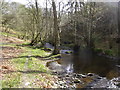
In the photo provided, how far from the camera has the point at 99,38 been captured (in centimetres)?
3197

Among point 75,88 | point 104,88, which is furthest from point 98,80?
point 75,88

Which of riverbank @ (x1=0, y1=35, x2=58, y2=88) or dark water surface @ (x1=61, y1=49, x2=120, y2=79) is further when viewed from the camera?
dark water surface @ (x1=61, y1=49, x2=120, y2=79)

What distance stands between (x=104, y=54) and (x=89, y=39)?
883 centimetres

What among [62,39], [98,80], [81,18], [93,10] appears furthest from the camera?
[62,39]

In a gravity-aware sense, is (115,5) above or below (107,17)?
above

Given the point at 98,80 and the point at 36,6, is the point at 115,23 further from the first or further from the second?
the point at 98,80

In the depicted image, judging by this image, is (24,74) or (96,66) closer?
(24,74)

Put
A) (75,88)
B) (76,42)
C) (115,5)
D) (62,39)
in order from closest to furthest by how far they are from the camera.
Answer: (75,88)
(115,5)
(76,42)
(62,39)

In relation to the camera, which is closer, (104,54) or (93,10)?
(104,54)

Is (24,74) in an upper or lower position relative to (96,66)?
upper

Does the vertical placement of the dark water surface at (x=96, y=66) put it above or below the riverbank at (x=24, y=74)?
below

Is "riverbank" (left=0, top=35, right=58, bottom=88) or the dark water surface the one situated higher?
"riverbank" (left=0, top=35, right=58, bottom=88)

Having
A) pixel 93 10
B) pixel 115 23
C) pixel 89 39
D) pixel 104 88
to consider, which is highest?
pixel 93 10

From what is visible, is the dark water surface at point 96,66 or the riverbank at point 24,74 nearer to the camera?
the riverbank at point 24,74
